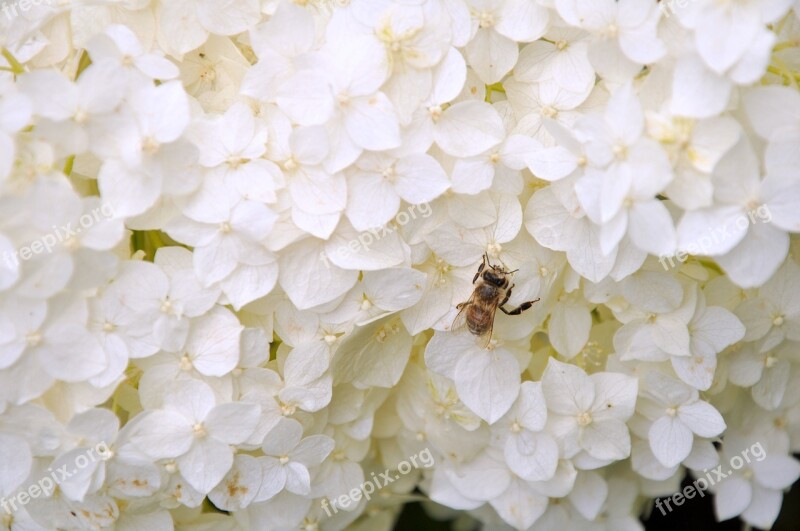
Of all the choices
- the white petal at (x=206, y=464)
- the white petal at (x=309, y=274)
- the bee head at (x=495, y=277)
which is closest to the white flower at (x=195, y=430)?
the white petal at (x=206, y=464)

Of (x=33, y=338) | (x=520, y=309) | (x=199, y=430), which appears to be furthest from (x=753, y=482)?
(x=33, y=338)

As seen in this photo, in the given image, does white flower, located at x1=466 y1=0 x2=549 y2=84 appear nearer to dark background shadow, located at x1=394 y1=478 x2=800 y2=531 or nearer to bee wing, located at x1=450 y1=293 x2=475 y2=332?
bee wing, located at x1=450 y1=293 x2=475 y2=332

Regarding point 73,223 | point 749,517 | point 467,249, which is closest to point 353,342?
point 467,249

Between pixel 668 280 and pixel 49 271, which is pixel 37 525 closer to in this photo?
pixel 49 271

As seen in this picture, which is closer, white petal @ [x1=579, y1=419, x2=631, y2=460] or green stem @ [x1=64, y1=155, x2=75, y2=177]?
green stem @ [x1=64, y1=155, x2=75, y2=177]

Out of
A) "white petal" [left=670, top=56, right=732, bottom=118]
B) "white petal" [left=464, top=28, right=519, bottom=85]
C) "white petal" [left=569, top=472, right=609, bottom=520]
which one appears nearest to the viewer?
"white petal" [left=670, top=56, right=732, bottom=118]

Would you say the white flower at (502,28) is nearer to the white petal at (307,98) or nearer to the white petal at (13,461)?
the white petal at (307,98)

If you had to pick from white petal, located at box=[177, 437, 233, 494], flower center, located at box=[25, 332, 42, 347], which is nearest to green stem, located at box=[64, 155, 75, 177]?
flower center, located at box=[25, 332, 42, 347]

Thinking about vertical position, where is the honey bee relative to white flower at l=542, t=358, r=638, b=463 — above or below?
above
